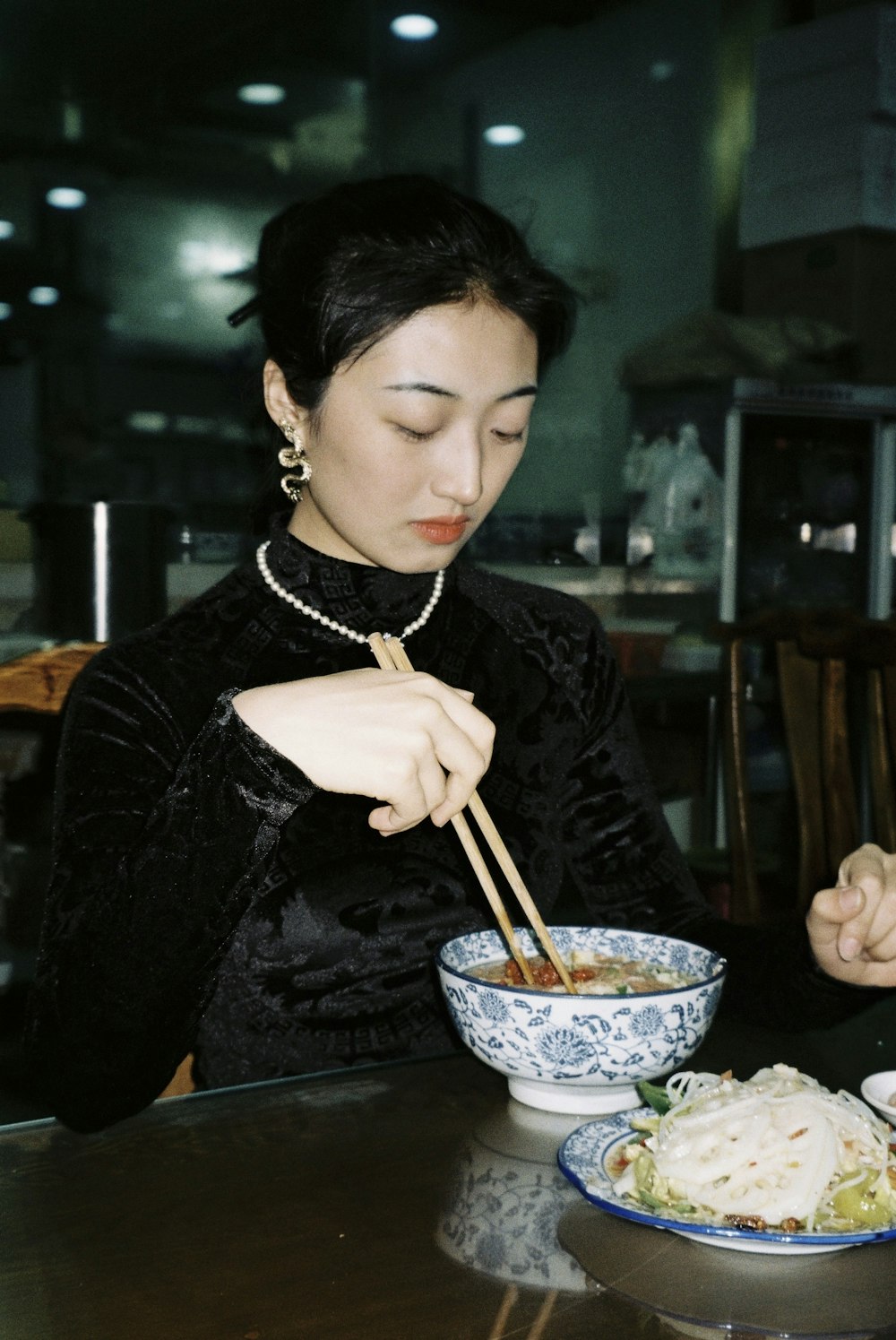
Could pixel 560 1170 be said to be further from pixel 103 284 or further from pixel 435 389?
pixel 103 284

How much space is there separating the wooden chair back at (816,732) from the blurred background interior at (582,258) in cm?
122

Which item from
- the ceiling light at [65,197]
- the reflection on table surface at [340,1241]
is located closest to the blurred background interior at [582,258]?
the ceiling light at [65,197]

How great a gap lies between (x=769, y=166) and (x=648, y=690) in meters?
1.85

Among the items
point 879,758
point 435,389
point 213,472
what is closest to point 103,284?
point 213,472

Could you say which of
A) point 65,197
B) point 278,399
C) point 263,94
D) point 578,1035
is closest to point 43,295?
point 65,197

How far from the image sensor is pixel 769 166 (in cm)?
432

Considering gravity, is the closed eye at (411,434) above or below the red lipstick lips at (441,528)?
above

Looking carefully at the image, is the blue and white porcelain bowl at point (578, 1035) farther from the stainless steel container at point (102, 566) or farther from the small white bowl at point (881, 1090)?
the stainless steel container at point (102, 566)

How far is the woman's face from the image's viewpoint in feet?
3.91

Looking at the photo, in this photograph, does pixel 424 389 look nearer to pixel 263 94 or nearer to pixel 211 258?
pixel 211 258

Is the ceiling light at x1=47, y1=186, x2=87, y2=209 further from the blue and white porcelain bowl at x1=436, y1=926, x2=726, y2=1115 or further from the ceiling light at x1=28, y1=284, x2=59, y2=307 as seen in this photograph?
the blue and white porcelain bowl at x1=436, y1=926, x2=726, y2=1115

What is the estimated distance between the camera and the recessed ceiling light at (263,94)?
14.3 feet

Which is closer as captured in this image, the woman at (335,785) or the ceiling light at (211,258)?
the woman at (335,785)

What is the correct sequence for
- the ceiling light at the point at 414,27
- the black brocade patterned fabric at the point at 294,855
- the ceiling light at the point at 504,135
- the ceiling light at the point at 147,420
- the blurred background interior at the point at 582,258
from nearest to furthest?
the black brocade patterned fabric at the point at 294,855
the blurred background interior at the point at 582,258
the ceiling light at the point at 147,420
the ceiling light at the point at 414,27
the ceiling light at the point at 504,135
